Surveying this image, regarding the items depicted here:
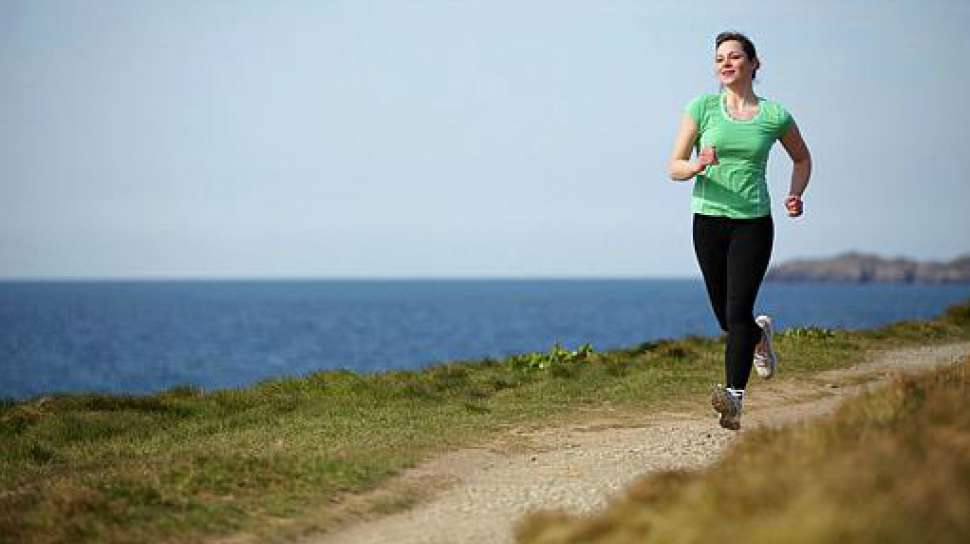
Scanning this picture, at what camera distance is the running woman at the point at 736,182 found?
938 cm

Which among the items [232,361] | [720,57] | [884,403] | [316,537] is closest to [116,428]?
[316,537]

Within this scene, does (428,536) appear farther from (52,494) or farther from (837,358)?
(837,358)

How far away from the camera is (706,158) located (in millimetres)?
8906

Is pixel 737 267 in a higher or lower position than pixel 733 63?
lower

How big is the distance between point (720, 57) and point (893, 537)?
585 centimetres

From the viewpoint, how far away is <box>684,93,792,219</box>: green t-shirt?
938 cm

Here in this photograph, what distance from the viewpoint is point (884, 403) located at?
25.1 ft

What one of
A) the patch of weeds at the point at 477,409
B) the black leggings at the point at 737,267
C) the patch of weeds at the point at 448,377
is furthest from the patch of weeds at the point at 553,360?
the black leggings at the point at 737,267

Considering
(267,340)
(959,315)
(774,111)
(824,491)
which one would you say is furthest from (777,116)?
(267,340)

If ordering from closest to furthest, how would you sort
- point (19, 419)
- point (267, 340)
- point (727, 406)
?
point (727, 406)
point (19, 419)
point (267, 340)

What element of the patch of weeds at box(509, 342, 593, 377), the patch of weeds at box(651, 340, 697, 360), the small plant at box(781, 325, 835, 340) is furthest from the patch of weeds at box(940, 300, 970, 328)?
the patch of weeds at box(509, 342, 593, 377)

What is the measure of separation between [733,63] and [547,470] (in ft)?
12.6

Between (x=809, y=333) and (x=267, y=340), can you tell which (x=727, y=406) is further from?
(x=267, y=340)

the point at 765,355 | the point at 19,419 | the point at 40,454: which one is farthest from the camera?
the point at 19,419
